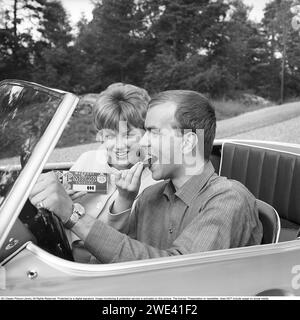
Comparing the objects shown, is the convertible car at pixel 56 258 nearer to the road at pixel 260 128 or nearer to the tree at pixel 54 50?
the road at pixel 260 128

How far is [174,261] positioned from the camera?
4.46ft

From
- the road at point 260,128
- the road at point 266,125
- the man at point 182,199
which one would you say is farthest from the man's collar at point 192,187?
the road at point 266,125

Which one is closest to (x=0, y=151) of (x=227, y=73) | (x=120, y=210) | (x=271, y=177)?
(x=120, y=210)

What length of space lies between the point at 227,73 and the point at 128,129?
1387cm

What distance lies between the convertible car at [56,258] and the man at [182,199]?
0.26ft

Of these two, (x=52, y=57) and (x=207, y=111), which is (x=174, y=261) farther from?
(x=52, y=57)

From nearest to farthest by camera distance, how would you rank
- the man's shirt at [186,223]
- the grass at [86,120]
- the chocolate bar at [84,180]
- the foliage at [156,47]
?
1. the man's shirt at [186,223]
2. the chocolate bar at [84,180]
3. the foliage at [156,47]
4. the grass at [86,120]

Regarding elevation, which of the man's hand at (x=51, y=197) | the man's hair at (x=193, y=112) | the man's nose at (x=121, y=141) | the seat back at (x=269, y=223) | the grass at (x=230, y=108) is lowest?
the grass at (x=230, y=108)

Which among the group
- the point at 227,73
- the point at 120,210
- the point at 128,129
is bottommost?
the point at 227,73

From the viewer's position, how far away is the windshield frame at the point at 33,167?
3.86 ft

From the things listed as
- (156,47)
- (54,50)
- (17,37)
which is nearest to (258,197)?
Answer: (17,37)

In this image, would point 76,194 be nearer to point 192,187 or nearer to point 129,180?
point 129,180

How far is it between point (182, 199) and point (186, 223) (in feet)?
0.28

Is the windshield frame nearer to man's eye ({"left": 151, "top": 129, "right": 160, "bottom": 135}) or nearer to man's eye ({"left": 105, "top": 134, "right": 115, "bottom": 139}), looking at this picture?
man's eye ({"left": 151, "top": 129, "right": 160, "bottom": 135})
